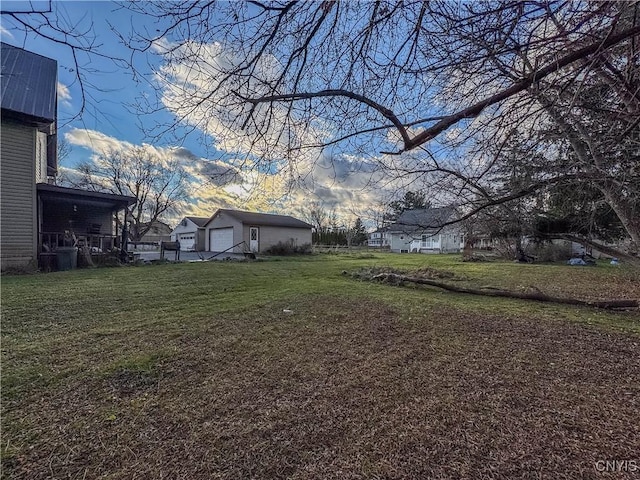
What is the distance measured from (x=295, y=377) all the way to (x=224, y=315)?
7.79 ft

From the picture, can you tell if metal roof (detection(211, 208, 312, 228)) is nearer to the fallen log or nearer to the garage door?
the garage door

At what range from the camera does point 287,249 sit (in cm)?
2242

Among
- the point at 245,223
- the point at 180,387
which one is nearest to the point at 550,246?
the point at 245,223

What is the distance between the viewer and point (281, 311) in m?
5.02

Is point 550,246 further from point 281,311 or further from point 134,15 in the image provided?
point 134,15

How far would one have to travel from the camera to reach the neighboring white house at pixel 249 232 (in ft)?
71.4

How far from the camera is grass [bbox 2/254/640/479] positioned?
1.69m

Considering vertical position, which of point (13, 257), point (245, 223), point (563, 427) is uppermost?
point (245, 223)

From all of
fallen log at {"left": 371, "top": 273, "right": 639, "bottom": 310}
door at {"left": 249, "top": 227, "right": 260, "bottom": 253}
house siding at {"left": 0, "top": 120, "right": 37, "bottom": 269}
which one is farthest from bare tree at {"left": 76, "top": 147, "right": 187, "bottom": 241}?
fallen log at {"left": 371, "top": 273, "right": 639, "bottom": 310}

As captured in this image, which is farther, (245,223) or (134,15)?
(245,223)

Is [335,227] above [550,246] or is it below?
above

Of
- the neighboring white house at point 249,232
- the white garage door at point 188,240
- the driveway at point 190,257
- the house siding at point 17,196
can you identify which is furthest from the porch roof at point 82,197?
the white garage door at point 188,240

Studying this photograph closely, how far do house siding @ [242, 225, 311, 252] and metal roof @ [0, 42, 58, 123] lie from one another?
1242 cm

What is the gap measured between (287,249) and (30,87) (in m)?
15.1
